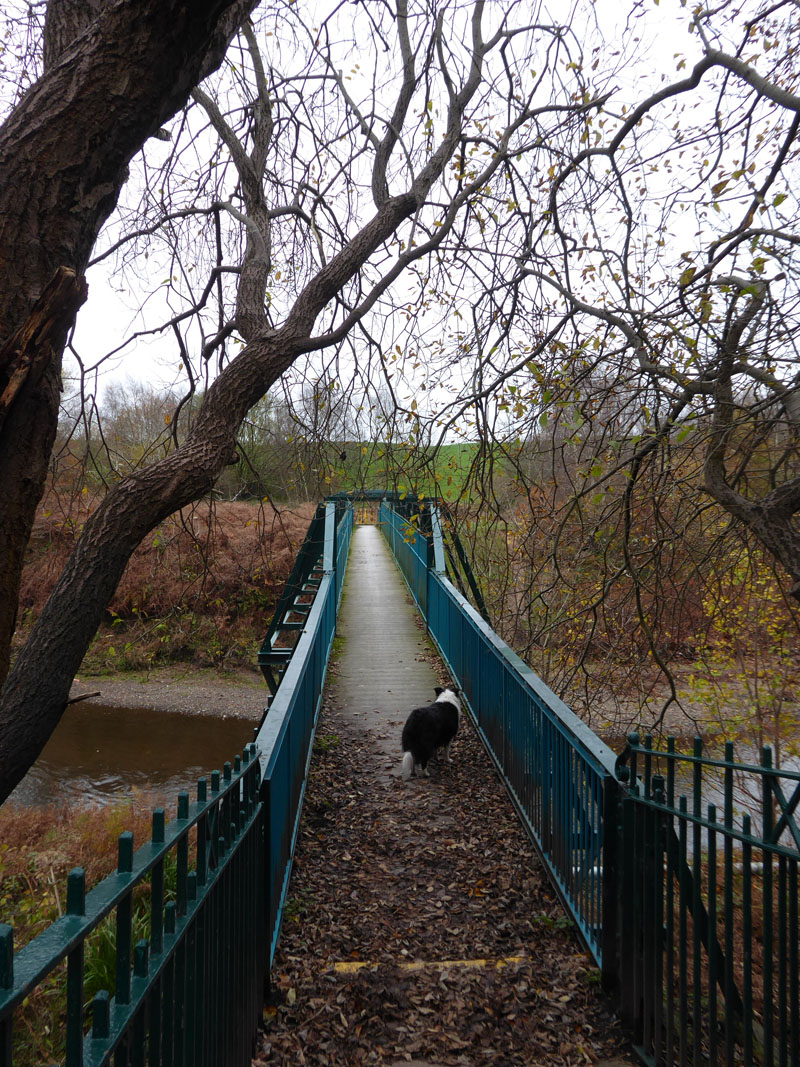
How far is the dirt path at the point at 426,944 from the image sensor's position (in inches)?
124

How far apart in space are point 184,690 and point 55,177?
21336mm

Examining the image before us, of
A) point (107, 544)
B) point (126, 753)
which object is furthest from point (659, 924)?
point (126, 753)

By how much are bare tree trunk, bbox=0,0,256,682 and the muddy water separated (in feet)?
45.0

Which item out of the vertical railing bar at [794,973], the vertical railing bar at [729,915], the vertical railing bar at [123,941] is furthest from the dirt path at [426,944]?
the vertical railing bar at [123,941]

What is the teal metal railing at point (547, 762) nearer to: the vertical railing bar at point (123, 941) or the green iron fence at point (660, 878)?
the green iron fence at point (660, 878)

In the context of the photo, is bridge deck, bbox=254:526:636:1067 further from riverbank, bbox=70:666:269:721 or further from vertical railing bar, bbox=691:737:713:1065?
riverbank, bbox=70:666:269:721

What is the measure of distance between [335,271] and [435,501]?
203 cm

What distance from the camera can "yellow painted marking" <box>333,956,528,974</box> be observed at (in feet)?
12.3

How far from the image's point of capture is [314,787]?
6512 mm

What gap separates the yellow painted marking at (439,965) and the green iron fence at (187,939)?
0.41 m

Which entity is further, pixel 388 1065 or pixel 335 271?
pixel 335 271

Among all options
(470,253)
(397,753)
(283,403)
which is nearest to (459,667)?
(397,753)

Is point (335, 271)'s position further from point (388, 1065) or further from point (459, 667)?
point (459, 667)

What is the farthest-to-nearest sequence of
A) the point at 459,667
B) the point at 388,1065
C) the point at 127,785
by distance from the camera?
the point at 127,785 → the point at 459,667 → the point at 388,1065
